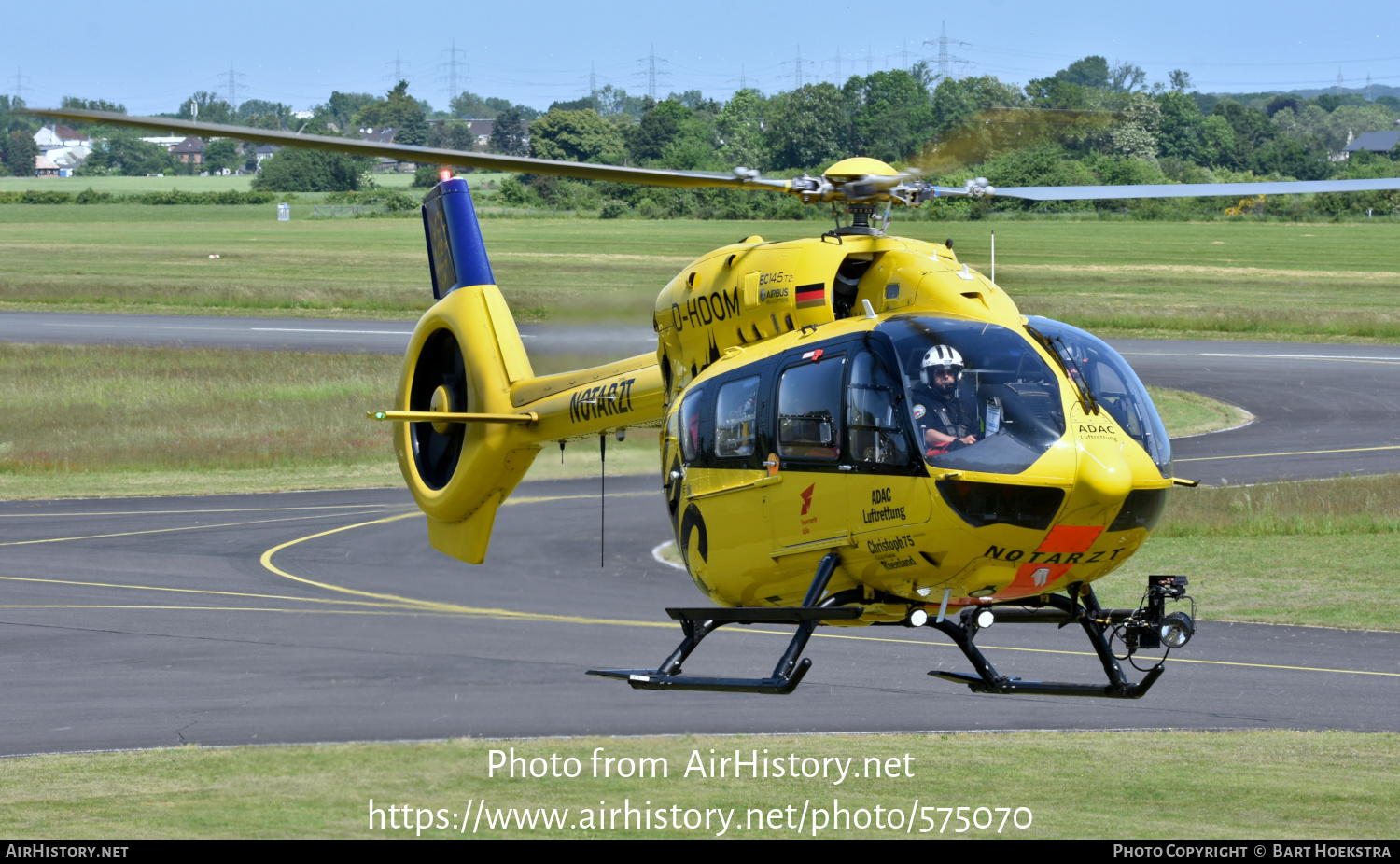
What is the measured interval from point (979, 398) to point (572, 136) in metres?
85.8

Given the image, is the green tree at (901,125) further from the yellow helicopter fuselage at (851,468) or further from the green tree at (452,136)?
the green tree at (452,136)

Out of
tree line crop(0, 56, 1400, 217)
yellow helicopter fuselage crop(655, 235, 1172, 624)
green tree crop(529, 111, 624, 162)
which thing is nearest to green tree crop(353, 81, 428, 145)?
tree line crop(0, 56, 1400, 217)

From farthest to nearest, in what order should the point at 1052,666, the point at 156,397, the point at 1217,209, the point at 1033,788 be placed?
the point at 1217,209, the point at 156,397, the point at 1052,666, the point at 1033,788

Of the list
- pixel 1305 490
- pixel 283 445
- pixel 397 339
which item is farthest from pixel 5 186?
pixel 1305 490

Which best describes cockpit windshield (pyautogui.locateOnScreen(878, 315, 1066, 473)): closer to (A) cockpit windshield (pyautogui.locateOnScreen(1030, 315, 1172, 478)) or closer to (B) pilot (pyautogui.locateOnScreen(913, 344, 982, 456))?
(B) pilot (pyautogui.locateOnScreen(913, 344, 982, 456))

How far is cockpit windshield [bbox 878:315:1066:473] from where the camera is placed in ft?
35.7

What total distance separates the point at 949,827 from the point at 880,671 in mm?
6449

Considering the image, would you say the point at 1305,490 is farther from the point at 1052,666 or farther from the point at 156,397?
the point at 156,397

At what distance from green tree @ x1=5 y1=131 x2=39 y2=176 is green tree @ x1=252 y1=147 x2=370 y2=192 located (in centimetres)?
5185

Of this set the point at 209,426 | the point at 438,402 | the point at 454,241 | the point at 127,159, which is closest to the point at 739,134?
the point at 209,426

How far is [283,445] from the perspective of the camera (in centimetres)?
4209

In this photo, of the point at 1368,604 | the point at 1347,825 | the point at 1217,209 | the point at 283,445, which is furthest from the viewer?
the point at 1217,209

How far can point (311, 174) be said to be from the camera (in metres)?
131

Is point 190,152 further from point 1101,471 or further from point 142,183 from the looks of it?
point 1101,471
